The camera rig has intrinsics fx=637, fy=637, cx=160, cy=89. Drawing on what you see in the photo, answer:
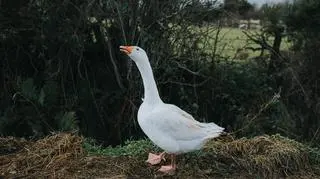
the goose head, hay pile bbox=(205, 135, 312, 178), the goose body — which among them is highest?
the goose head

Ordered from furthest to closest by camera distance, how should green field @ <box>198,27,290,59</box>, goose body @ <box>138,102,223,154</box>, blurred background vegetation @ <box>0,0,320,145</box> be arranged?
green field @ <box>198,27,290,59</box>, blurred background vegetation @ <box>0,0,320,145</box>, goose body @ <box>138,102,223,154</box>

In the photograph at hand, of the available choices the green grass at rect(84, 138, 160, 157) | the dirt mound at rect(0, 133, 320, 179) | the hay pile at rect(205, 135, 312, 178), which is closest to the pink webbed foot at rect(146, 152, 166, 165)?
the dirt mound at rect(0, 133, 320, 179)

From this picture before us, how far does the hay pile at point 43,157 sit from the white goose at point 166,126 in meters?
1.11

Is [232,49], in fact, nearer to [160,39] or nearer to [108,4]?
[160,39]

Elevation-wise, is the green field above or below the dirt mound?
above

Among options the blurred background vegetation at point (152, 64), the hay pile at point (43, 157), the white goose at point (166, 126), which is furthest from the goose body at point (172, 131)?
the blurred background vegetation at point (152, 64)

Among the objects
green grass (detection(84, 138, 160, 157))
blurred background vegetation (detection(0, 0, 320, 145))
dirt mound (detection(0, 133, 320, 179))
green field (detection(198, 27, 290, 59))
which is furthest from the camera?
green field (detection(198, 27, 290, 59))

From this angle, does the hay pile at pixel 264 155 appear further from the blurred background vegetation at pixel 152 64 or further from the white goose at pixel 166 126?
the blurred background vegetation at pixel 152 64

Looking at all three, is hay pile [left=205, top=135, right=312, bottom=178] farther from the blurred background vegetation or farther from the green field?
the green field

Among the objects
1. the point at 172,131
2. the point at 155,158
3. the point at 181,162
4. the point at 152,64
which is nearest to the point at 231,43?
the point at 152,64

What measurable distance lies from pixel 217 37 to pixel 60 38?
9.26 feet

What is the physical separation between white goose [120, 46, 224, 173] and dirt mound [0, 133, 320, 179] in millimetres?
386

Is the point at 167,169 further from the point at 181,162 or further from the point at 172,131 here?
the point at 172,131

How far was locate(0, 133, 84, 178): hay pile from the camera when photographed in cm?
693
